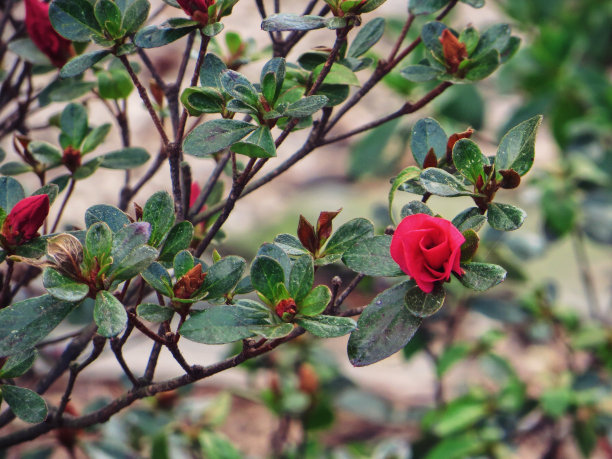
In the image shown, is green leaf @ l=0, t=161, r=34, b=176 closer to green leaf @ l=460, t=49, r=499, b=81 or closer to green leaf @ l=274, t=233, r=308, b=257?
green leaf @ l=274, t=233, r=308, b=257

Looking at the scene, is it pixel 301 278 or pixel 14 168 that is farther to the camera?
pixel 14 168

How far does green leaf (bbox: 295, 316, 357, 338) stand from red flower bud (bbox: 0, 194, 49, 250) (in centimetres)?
30

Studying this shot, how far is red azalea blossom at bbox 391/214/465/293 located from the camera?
64 centimetres

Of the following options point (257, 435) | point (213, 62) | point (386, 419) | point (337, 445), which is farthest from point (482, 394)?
point (213, 62)

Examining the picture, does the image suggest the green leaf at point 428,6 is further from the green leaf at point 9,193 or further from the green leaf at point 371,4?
the green leaf at point 9,193

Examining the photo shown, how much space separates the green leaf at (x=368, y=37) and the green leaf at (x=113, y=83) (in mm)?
342

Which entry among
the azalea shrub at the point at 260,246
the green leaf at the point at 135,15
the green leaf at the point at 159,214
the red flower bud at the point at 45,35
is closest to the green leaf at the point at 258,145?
the azalea shrub at the point at 260,246

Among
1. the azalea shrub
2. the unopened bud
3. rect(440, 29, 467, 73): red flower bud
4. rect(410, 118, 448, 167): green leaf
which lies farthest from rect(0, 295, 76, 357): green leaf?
rect(440, 29, 467, 73): red flower bud

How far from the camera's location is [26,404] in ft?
2.45

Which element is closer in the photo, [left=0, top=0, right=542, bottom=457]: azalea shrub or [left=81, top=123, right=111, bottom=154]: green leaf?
[left=0, top=0, right=542, bottom=457]: azalea shrub

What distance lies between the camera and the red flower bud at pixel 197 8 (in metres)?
0.73

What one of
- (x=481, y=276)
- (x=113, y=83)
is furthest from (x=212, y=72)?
(x=481, y=276)

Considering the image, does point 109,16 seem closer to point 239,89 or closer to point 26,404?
point 239,89

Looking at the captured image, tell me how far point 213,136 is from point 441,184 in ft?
0.79
